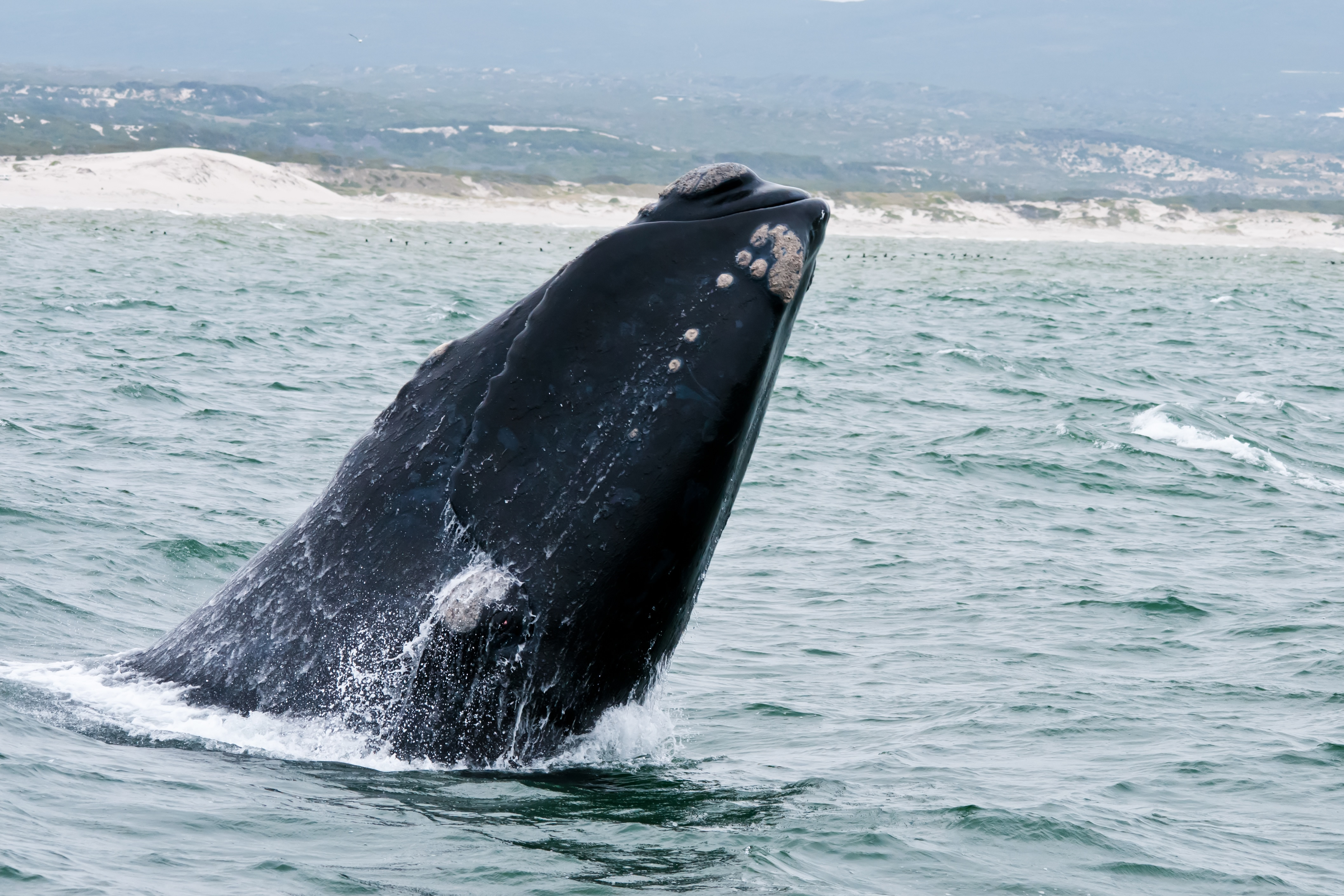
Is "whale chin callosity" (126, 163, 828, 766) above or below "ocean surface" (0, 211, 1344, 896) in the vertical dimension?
above

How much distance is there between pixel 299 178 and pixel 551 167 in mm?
51406

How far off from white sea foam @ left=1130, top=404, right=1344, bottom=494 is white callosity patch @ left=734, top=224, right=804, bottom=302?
1346cm

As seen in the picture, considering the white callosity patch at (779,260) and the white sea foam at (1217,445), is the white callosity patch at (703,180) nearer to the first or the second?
the white callosity patch at (779,260)

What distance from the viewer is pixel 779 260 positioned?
205 inches

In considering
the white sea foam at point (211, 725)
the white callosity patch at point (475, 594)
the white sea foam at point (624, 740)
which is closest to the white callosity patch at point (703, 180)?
the white callosity patch at point (475, 594)

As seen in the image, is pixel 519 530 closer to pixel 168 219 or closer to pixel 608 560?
pixel 608 560

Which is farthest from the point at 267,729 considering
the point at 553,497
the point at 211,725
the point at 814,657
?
the point at 814,657

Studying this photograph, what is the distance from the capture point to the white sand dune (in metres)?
69.9

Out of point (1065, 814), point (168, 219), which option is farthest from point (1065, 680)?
point (168, 219)

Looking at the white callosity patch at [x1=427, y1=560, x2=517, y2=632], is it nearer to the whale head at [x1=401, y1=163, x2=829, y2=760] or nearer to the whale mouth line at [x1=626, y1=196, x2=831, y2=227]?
the whale head at [x1=401, y1=163, x2=829, y2=760]

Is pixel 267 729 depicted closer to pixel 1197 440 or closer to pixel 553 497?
pixel 553 497

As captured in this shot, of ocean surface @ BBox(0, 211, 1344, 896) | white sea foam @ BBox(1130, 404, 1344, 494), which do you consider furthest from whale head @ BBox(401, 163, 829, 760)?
white sea foam @ BBox(1130, 404, 1344, 494)

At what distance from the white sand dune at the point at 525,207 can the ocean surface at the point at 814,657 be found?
31.4 metres

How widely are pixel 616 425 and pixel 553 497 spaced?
0.32m
